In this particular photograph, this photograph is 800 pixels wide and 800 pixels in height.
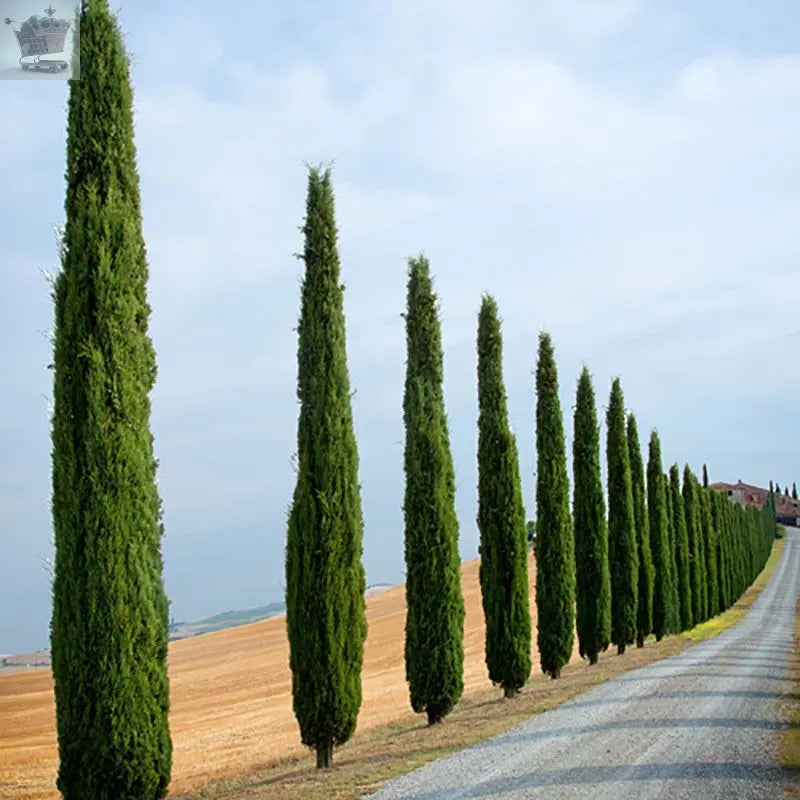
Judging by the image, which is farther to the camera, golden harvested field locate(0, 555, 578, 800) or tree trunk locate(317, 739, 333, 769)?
golden harvested field locate(0, 555, 578, 800)

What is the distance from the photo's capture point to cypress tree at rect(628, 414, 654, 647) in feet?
123

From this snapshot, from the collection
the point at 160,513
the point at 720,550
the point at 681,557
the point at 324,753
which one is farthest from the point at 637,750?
the point at 720,550

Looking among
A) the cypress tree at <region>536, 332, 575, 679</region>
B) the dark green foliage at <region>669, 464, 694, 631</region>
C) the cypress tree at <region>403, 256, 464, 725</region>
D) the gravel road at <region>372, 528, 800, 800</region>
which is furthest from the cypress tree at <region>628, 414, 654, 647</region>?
the cypress tree at <region>403, 256, 464, 725</region>

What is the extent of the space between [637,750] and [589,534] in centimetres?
2011

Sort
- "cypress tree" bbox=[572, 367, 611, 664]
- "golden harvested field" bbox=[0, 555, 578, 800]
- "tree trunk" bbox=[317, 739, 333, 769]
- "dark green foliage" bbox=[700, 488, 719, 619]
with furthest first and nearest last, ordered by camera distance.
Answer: "dark green foliage" bbox=[700, 488, 719, 619] < "cypress tree" bbox=[572, 367, 611, 664] < "golden harvested field" bbox=[0, 555, 578, 800] < "tree trunk" bbox=[317, 739, 333, 769]

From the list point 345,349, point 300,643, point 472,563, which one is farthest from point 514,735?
point 472,563

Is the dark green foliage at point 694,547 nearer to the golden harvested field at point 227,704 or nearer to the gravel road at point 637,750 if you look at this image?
the golden harvested field at point 227,704

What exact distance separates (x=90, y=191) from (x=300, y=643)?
720 cm

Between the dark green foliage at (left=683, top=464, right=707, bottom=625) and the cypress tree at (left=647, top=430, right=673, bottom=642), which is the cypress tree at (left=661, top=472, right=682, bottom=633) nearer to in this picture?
the cypress tree at (left=647, top=430, right=673, bottom=642)

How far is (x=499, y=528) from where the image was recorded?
2233 centimetres

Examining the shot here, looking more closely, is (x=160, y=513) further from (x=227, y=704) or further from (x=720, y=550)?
(x=720, y=550)

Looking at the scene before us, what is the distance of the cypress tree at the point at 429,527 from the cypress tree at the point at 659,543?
23.7 metres

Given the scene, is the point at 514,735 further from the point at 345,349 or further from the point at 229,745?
the point at 229,745

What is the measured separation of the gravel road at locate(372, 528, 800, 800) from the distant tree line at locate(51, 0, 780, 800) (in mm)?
2663
